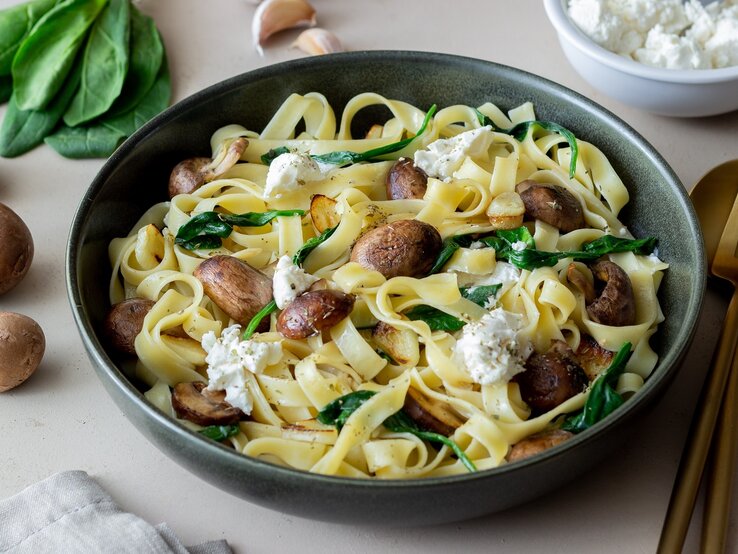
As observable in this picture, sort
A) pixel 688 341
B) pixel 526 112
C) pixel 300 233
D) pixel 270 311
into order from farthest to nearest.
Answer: pixel 526 112 → pixel 300 233 → pixel 270 311 → pixel 688 341

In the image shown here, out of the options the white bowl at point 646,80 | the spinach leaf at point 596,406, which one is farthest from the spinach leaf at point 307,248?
the white bowl at point 646,80

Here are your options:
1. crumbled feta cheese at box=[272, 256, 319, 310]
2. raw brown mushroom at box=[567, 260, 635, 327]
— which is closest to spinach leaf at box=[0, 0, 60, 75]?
crumbled feta cheese at box=[272, 256, 319, 310]

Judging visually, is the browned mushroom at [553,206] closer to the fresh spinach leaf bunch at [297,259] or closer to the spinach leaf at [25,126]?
the fresh spinach leaf bunch at [297,259]

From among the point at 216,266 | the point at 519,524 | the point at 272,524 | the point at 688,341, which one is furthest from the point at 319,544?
the point at 688,341

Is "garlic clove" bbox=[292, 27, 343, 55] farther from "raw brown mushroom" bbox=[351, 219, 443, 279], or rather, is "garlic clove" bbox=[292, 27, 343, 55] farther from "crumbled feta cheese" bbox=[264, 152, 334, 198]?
"raw brown mushroom" bbox=[351, 219, 443, 279]

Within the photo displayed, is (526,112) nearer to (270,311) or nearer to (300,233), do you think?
(300,233)

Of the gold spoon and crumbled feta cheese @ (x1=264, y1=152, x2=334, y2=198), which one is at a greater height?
crumbled feta cheese @ (x1=264, y1=152, x2=334, y2=198)

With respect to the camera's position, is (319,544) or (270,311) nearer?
(319,544)

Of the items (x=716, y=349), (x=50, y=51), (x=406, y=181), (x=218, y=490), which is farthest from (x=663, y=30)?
(x=50, y=51)
